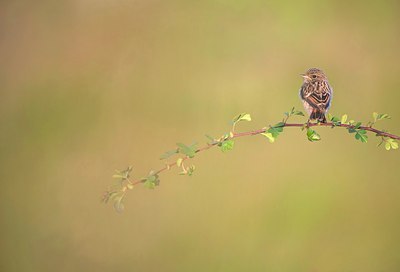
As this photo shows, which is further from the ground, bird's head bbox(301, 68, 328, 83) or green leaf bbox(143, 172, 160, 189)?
bird's head bbox(301, 68, 328, 83)

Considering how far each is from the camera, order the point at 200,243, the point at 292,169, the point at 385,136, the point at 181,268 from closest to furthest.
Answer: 1. the point at 385,136
2. the point at 181,268
3. the point at 200,243
4. the point at 292,169

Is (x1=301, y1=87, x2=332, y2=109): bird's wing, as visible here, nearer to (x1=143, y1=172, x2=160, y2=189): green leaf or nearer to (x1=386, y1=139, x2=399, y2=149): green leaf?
(x1=386, y1=139, x2=399, y2=149): green leaf

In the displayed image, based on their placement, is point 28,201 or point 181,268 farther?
point 28,201

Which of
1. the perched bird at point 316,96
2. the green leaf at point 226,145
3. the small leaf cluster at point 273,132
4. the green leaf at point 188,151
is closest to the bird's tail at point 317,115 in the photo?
the perched bird at point 316,96

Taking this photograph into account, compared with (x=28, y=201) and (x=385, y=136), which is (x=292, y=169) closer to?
(x=28, y=201)

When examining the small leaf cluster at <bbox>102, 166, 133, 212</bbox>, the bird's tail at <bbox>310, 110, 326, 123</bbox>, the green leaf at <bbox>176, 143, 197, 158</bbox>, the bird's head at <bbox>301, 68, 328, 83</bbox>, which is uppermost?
the bird's head at <bbox>301, 68, 328, 83</bbox>

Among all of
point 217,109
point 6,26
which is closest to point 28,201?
point 217,109

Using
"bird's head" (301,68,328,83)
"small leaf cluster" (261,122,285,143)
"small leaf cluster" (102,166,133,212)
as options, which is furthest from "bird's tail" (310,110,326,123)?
"small leaf cluster" (102,166,133,212)
